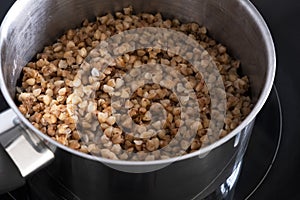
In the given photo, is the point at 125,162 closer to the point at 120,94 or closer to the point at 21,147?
the point at 21,147

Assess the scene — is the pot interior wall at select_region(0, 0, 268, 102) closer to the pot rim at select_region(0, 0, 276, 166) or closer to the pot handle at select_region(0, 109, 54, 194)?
the pot rim at select_region(0, 0, 276, 166)

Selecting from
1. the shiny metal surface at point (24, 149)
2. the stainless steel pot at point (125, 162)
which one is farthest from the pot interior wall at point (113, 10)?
the shiny metal surface at point (24, 149)

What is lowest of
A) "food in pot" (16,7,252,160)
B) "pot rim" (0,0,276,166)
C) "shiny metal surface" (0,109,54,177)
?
"food in pot" (16,7,252,160)

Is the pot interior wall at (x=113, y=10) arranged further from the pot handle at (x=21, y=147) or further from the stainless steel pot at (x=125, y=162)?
the pot handle at (x=21, y=147)

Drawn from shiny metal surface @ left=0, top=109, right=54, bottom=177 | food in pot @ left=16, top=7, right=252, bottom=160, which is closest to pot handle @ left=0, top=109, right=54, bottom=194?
shiny metal surface @ left=0, top=109, right=54, bottom=177

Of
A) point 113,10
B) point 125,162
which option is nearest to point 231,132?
point 125,162

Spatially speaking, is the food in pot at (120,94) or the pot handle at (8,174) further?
the food in pot at (120,94)
